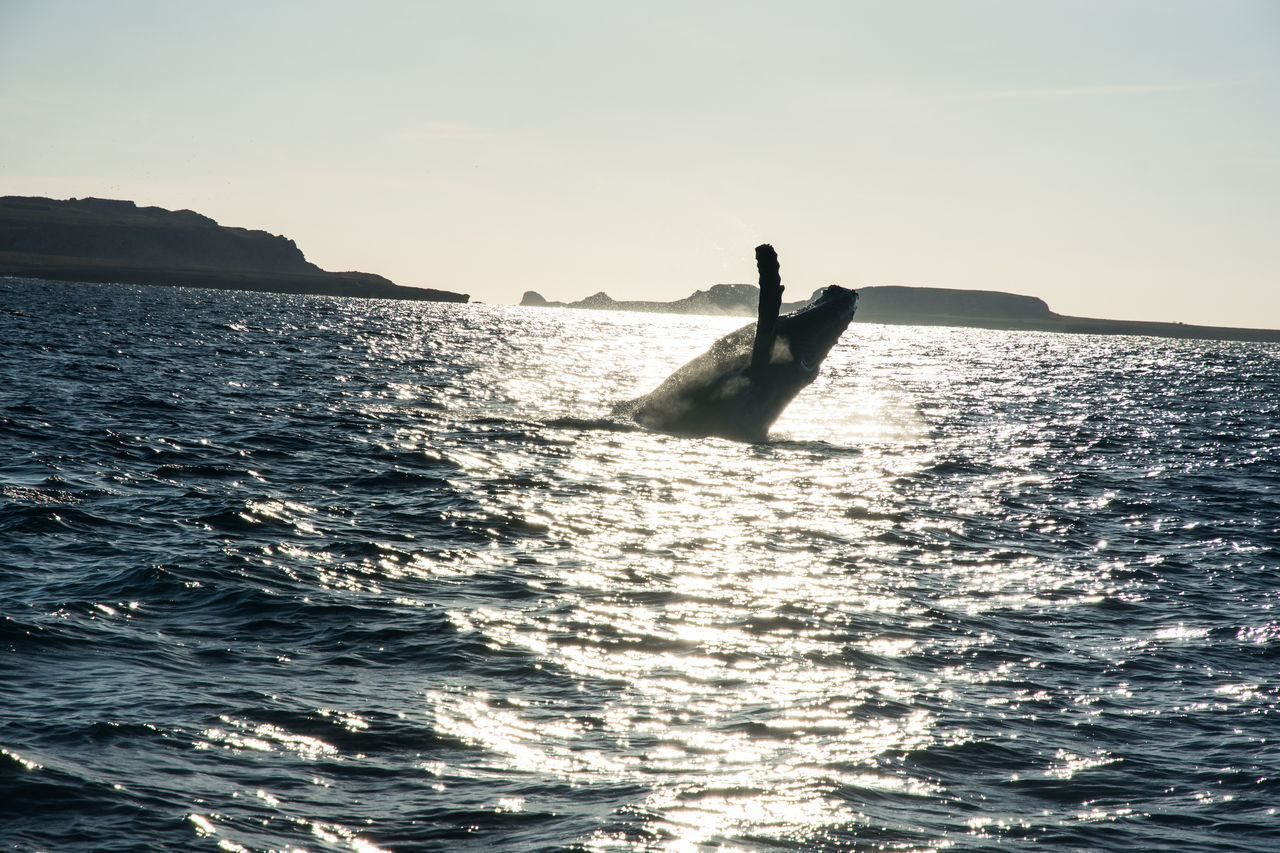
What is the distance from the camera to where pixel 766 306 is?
23.8 metres

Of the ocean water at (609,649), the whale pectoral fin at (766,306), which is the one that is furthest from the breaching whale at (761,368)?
the ocean water at (609,649)

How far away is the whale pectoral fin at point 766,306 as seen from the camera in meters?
23.8

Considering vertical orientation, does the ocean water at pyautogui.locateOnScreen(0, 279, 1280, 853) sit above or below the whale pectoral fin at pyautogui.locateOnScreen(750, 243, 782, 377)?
below

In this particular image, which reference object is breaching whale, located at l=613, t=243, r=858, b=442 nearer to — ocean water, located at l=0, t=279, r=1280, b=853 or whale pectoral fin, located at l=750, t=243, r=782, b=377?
whale pectoral fin, located at l=750, t=243, r=782, b=377

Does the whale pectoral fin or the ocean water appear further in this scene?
the whale pectoral fin

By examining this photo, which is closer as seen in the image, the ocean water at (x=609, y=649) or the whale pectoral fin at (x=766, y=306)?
the ocean water at (x=609, y=649)

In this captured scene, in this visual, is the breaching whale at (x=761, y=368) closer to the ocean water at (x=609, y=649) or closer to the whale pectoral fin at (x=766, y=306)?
the whale pectoral fin at (x=766, y=306)

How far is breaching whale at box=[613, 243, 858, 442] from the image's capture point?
2422 centimetres

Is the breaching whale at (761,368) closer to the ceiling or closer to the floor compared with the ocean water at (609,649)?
closer to the ceiling

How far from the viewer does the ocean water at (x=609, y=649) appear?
5.91 meters

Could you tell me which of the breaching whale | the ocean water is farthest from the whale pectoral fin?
the ocean water

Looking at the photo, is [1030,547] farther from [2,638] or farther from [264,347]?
[264,347]

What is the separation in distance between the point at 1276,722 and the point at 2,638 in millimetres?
10997

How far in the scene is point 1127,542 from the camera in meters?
14.9
